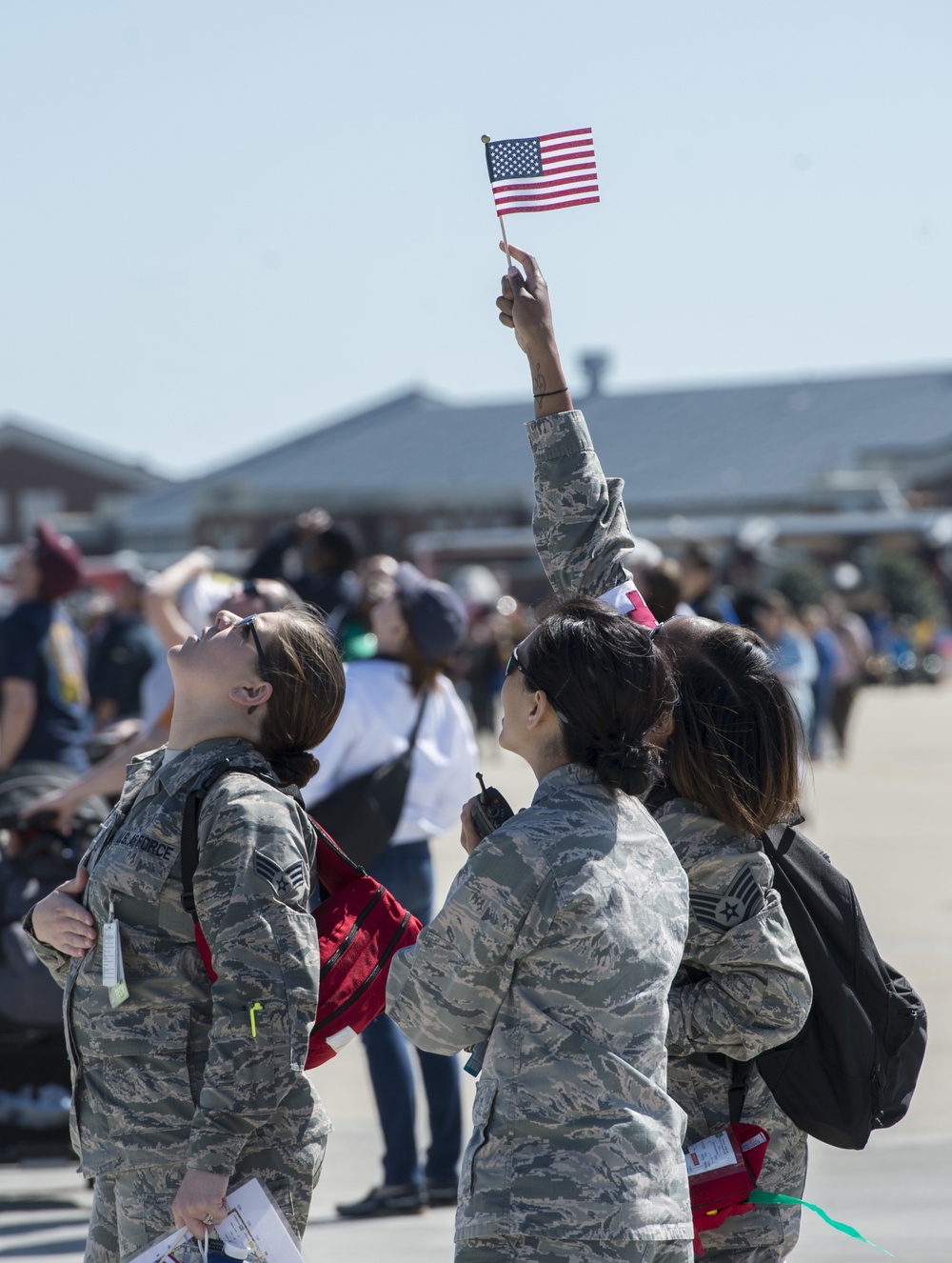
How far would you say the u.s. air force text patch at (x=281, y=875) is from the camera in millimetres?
2502

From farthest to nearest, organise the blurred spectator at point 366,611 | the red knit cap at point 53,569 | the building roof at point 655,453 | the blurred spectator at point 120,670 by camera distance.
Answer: the building roof at point 655,453, the blurred spectator at point 120,670, the red knit cap at point 53,569, the blurred spectator at point 366,611

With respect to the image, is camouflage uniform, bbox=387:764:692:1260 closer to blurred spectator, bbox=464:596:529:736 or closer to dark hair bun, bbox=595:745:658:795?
dark hair bun, bbox=595:745:658:795

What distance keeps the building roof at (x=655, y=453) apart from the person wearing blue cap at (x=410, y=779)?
53.5 meters

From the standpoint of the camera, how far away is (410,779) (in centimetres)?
489

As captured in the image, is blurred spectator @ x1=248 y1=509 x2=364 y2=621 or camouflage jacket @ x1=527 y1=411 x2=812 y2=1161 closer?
camouflage jacket @ x1=527 y1=411 x2=812 y2=1161

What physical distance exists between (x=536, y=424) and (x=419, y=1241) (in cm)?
244

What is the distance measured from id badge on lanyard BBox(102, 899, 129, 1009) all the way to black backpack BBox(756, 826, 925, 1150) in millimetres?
1087

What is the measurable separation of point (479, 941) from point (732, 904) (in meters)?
0.55

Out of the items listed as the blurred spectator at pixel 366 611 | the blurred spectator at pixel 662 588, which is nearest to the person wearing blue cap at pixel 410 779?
the blurred spectator at pixel 366 611

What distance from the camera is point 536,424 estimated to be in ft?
10.5

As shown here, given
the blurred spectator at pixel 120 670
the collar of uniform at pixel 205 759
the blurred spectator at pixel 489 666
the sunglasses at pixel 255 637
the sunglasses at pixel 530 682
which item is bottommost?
the blurred spectator at pixel 489 666

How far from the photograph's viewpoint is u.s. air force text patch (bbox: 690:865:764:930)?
2.68 metres

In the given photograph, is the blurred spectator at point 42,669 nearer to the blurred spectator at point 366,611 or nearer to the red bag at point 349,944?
the blurred spectator at point 366,611

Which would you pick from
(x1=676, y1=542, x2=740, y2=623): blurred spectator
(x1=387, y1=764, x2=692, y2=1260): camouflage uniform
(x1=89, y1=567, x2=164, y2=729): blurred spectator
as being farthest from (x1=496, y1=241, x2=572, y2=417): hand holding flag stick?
(x1=89, y1=567, x2=164, y2=729): blurred spectator
